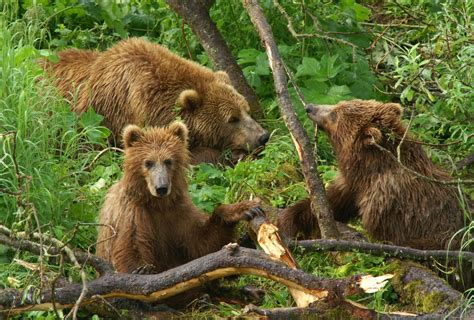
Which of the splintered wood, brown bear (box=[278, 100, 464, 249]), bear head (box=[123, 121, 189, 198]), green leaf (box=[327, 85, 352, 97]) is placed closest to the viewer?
the splintered wood

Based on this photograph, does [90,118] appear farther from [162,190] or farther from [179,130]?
[162,190]

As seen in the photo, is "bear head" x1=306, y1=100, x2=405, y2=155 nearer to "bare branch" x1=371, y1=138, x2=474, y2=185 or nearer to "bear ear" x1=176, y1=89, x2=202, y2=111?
"bare branch" x1=371, y1=138, x2=474, y2=185

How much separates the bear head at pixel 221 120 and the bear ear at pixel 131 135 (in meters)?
2.88

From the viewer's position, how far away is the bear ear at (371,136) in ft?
25.7

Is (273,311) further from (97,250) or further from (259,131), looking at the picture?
(259,131)

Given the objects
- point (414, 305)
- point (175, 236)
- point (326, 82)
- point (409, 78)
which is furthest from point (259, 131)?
point (414, 305)

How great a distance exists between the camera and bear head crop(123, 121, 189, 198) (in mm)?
7191

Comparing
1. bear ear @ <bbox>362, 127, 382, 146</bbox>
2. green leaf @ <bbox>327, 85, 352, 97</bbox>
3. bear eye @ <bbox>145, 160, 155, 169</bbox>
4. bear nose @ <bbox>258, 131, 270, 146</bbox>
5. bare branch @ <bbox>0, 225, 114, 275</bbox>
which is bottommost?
bear nose @ <bbox>258, 131, 270, 146</bbox>

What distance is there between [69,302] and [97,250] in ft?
3.24

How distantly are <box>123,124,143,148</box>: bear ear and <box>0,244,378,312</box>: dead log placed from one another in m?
1.30

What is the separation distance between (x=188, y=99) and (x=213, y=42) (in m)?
0.74

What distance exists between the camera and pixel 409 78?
26.7 ft

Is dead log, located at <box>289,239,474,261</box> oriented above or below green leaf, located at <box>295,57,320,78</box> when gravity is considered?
below

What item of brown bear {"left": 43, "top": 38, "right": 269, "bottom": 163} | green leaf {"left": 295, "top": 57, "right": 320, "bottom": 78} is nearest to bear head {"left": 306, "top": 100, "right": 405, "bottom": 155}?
green leaf {"left": 295, "top": 57, "right": 320, "bottom": 78}
